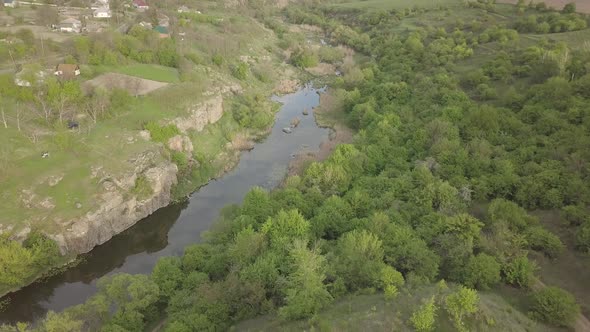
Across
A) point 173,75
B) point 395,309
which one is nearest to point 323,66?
point 173,75

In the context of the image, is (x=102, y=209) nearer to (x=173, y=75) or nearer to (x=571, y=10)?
(x=173, y=75)

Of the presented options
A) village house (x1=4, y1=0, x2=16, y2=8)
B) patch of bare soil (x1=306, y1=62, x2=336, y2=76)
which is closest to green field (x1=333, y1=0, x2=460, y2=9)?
patch of bare soil (x1=306, y1=62, x2=336, y2=76)

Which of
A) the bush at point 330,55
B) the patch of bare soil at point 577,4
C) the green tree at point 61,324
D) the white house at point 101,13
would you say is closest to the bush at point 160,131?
the green tree at point 61,324

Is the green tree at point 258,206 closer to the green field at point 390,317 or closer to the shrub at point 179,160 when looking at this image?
the green field at point 390,317

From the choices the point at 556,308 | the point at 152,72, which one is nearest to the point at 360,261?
the point at 556,308

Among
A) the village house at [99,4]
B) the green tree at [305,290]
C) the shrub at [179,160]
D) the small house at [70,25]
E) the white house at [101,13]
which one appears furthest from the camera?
the village house at [99,4]

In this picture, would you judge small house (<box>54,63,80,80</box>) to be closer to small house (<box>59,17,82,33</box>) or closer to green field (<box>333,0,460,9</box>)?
small house (<box>59,17,82,33</box>)
